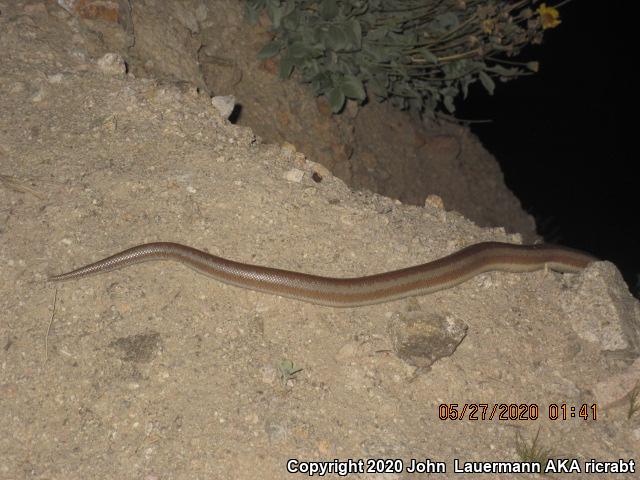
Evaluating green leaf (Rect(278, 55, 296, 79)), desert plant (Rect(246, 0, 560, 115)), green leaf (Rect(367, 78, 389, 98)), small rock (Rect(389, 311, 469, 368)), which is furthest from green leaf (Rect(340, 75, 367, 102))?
small rock (Rect(389, 311, 469, 368))

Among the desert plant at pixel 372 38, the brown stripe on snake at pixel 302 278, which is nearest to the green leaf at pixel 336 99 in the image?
the desert plant at pixel 372 38

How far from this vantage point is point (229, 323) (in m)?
3.25

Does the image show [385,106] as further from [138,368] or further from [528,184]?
[138,368]

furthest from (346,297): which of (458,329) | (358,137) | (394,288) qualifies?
(358,137)

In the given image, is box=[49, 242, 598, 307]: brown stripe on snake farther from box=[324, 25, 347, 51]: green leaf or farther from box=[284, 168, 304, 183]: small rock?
box=[324, 25, 347, 51]: green leaf

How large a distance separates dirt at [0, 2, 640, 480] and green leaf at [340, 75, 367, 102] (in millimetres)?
1411

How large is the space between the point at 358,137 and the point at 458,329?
3835 millimetres

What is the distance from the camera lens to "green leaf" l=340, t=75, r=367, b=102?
17.9 ft

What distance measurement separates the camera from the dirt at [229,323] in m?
2.80

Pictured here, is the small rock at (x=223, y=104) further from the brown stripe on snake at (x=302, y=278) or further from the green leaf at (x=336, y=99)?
the brown stripe on snake at (x=302, y=278)

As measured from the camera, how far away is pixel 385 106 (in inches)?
283

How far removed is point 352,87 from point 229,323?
3.12 m

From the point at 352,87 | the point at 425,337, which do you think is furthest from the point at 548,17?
the point at 425,337

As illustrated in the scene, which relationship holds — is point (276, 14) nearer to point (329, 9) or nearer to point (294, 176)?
point (329, 9)
